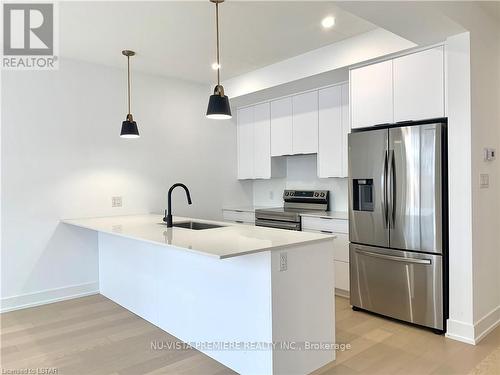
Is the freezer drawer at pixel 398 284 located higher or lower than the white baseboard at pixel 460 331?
higher

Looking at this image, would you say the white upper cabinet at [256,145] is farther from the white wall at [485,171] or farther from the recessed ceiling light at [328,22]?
the white wall at [485,171]

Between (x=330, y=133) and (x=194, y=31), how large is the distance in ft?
6.21

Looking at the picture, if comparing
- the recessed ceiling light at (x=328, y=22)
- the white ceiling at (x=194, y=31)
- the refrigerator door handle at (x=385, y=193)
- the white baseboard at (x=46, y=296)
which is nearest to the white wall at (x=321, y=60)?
the white ceiling at (x=194, y=31)

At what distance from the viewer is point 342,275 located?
12.7 feet

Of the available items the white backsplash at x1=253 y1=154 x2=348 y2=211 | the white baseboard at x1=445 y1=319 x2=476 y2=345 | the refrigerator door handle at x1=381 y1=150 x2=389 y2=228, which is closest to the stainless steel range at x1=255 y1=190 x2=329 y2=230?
the white backsplash at x1=253 y1=154 x2=348 y2=211

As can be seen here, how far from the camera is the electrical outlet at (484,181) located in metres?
2.93

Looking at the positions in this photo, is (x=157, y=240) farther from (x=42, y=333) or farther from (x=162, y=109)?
(x=162, y=109)

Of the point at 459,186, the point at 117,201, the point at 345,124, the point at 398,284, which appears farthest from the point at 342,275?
the point at 117,201

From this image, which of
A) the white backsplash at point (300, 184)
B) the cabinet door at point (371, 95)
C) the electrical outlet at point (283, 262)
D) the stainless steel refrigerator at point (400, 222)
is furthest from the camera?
the white backsplash at point (300, 184)

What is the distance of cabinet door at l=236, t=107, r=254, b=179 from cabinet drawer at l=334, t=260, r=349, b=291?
1.95m

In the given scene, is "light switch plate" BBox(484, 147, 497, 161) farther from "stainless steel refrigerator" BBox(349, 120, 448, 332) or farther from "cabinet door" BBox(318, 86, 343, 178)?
"cabinet door" BBox(318, 86, 343, 178)

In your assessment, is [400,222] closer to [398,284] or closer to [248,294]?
[398,284]

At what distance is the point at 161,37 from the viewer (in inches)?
132

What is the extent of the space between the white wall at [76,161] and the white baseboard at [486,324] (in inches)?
132
